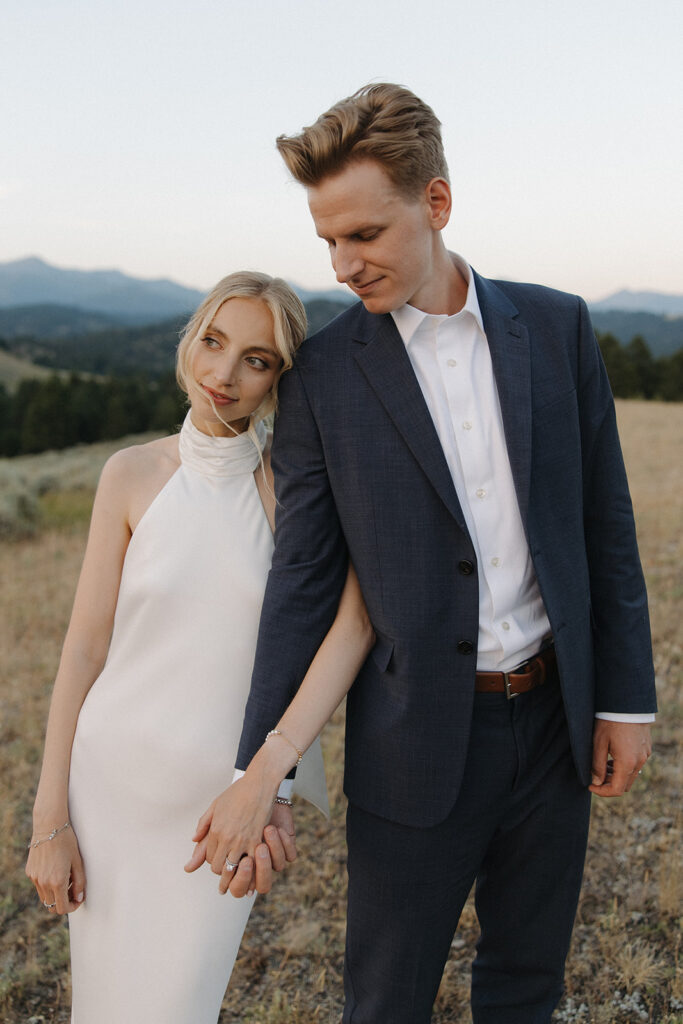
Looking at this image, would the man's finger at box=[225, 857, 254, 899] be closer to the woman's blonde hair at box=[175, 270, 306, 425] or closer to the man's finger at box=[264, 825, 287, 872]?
the man's finger at box=[264, 825, 287, 872]

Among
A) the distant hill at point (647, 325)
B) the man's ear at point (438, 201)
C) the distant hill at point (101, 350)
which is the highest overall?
the distant hill at point (647, 325)

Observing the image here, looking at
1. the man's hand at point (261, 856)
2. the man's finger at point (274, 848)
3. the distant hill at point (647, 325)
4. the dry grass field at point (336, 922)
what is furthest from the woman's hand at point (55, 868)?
the distant hill at point (647, 325)

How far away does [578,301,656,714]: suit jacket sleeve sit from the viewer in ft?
7.68

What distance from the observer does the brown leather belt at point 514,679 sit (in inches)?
88.4

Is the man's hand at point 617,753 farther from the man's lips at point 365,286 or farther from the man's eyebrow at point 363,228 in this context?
the man's eyebrow at point 363,228

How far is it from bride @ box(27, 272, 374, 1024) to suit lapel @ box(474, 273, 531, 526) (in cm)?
58

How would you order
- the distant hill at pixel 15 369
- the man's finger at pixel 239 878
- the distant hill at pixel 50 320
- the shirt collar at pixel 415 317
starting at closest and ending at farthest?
the man's finger at pixel 239 878 → the shirt collar at pixel 415 317 → the distant hill at pixel 15 369 → the distant hill at pixel 50 320

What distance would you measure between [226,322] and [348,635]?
98 centimetres

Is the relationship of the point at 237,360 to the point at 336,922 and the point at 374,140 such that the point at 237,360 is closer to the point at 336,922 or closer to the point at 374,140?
the point at 374,140

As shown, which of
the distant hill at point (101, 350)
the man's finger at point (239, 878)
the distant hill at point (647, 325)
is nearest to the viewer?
the man's finger at point (239, 878)

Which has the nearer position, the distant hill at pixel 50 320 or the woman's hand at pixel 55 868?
the woman's hand at pixel 55 868

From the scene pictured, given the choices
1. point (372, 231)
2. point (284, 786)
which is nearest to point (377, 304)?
point (372, 231)

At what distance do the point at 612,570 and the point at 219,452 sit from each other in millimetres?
1248

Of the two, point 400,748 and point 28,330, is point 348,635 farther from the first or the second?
point 28,330
